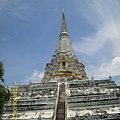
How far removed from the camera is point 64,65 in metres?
34.7

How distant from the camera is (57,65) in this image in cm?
3462

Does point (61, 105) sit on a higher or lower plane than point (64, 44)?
lower

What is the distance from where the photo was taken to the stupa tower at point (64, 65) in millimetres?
32841

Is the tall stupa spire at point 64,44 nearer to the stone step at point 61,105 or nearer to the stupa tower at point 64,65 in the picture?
the stupa tower at point 64,65

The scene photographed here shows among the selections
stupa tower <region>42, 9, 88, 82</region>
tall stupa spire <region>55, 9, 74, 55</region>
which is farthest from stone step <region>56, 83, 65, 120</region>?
tall stupa spire <region>55, 9, 74, 55</region>

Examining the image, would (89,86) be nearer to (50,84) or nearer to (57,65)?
(50,84)

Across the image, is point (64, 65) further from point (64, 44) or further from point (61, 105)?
point (61, 105)

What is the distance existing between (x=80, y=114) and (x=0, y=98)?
785 cm

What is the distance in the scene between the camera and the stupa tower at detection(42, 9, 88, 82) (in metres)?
32.8

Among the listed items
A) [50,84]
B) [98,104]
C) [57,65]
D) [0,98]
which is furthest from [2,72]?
[57,65]

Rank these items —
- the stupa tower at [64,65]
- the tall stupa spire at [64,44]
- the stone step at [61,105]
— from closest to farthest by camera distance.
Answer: the stone step at [61,105], the stupa tower at [64,65], the tall stupa spire at [64,44]

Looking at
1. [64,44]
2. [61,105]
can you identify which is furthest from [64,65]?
[61,105]

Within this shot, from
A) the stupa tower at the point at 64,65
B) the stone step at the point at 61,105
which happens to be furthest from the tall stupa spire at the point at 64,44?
the stone step at the point at 61,105

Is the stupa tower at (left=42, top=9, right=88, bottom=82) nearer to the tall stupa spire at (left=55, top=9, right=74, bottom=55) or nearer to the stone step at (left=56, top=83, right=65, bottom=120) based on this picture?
the tall stupa spire at (left=55, top=9, right=74, bottom=55)
